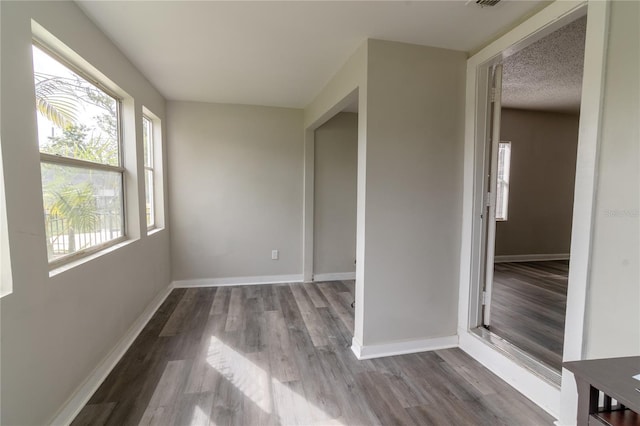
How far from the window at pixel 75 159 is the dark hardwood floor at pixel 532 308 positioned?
337 centimetres

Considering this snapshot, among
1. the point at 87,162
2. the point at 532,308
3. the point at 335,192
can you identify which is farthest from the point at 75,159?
the point at 532,308

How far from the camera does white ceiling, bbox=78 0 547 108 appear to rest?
5.82ft

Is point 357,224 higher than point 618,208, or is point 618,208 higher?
point 618,208

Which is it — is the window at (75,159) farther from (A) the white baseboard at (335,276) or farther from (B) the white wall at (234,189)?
(A) the white baseboard at (335,276)

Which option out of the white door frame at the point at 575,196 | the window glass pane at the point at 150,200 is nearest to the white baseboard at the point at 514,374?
the white door frame at the point at 575,196

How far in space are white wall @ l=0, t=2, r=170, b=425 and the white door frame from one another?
8.98 ft

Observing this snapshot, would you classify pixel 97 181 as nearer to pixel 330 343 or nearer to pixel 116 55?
pixel 116 55

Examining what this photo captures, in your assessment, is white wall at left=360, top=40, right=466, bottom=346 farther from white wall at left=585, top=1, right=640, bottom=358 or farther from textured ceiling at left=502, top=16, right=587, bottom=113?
white wall at left=585, top=1, right=640, bottom=358

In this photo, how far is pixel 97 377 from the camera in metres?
1.92

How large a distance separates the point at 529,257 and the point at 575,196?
4.50m

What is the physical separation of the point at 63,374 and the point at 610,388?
2.52 metres

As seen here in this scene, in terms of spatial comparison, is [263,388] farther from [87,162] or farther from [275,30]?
[275,30]

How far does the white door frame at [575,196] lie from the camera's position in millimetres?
1431

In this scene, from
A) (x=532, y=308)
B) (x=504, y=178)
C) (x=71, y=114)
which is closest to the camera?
(x=71, y=114)
